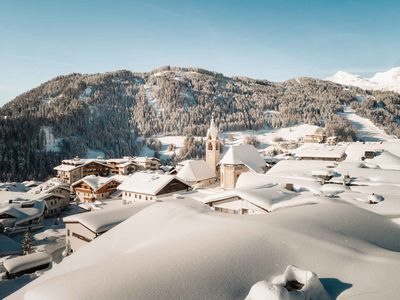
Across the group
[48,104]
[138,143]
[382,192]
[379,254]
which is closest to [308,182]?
[382,192]

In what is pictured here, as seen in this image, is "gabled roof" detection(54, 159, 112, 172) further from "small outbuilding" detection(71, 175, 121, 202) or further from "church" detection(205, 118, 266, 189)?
"church" detection(205, 118, 266, 189)

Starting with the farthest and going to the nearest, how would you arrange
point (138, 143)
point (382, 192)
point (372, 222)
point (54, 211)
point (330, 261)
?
point (138, 143) < point (54, 211) < point (382, 192) < point (372, 222) < point (330, 261)

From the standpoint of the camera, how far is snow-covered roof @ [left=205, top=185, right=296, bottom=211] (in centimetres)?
2133

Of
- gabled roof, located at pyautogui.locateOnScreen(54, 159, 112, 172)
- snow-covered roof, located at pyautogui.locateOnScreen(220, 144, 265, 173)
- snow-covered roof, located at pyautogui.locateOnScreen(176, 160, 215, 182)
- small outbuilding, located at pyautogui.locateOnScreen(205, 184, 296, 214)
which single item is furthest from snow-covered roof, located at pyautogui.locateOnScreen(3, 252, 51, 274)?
gabled roof, located at pyautogui.locateOnScreen(54, 159, 112, 172)

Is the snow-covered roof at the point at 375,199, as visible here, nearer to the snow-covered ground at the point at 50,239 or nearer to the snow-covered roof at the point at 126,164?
the snow-covered ground at the point at 50,239

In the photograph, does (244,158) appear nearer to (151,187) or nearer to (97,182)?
(151,187)

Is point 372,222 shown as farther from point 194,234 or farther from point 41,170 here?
point 41,170

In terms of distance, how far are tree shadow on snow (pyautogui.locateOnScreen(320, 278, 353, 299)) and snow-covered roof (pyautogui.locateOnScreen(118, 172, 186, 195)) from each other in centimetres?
3859

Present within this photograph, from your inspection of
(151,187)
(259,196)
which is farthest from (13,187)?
(259,196)

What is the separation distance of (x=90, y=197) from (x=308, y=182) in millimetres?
50122

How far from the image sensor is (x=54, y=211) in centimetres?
5903

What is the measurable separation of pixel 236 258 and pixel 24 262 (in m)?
20.6

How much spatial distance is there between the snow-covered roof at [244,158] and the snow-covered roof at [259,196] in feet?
102

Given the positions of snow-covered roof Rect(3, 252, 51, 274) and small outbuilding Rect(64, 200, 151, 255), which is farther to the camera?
small outbuilding Rect(64, 200, 151, 255)
